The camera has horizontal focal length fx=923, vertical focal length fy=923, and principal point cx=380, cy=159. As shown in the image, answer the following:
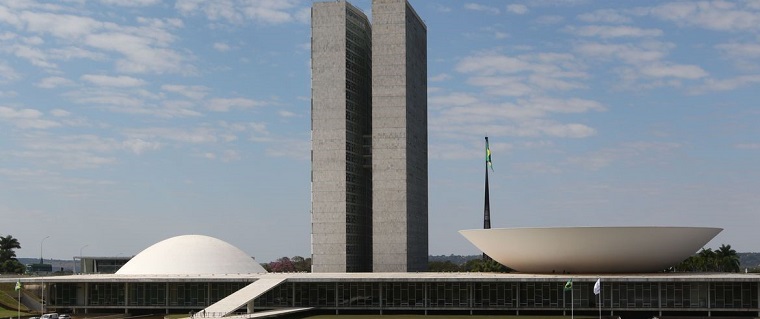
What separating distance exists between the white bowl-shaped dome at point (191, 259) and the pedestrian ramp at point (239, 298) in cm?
1404

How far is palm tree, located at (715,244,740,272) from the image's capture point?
157m

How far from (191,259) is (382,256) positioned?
25.7 meters

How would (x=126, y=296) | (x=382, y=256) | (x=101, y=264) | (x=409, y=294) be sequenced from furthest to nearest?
(x=101, y=264) < (x=382, y=256) < (x=126, y=296) < (x=409, y=294)

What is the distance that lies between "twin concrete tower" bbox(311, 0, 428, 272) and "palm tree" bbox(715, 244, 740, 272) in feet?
207

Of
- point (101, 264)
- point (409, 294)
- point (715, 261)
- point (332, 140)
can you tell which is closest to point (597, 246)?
point (409, 294)

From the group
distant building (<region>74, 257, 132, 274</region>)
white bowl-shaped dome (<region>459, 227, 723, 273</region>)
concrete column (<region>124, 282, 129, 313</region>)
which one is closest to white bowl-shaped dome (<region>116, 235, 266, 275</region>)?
concrete column (<region>124, 282, 129, 313</region>)

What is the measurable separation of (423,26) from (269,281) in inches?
2306

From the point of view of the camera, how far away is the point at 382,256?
120m

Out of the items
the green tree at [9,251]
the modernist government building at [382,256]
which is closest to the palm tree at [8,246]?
the green tree at [9,251]

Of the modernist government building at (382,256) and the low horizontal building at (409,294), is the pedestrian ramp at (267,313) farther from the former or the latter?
the low horizontal building at (409,294)

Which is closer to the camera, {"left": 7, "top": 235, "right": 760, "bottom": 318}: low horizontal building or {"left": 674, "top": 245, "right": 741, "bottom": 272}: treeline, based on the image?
{"left": 7, "top": 235, "right": 760, "bottom": 318}: low horizontal building

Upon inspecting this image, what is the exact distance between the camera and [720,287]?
85.4m

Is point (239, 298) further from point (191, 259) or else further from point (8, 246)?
point (8, 246)

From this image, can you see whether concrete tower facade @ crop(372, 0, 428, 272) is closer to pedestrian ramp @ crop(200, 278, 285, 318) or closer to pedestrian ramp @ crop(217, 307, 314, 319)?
pedestrian ramp @ crop(217, 307, 314, 319)
